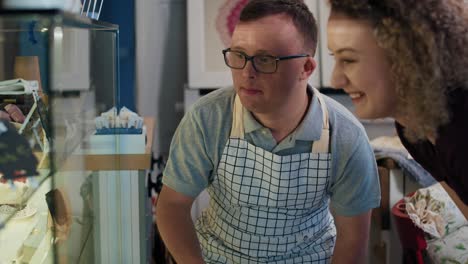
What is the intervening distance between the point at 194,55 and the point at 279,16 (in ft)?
2.37

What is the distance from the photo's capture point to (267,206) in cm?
85

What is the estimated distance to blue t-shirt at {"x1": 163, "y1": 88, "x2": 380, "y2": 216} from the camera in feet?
2.73

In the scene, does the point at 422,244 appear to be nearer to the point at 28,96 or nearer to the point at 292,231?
the point at 292,231

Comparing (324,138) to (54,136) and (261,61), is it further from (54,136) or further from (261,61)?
Answer: (54,136)

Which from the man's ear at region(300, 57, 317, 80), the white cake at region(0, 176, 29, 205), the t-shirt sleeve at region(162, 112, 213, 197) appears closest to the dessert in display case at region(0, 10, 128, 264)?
the white cake at region(0, 176, 29, 205)

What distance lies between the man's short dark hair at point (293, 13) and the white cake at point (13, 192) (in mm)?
336

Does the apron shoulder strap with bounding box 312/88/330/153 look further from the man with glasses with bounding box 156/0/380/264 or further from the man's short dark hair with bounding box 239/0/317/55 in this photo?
the man's short dark hair with bounding box 239/0/317/55

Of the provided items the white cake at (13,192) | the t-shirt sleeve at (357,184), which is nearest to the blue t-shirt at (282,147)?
the t-shirt sleeve at (357,184)

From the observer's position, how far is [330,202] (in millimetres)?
889

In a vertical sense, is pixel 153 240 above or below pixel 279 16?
below

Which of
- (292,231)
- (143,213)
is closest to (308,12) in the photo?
(292,231)

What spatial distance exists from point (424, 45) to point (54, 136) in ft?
1.34

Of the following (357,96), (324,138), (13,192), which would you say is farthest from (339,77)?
(13,192)

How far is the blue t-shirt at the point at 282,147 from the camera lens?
2.73ft
